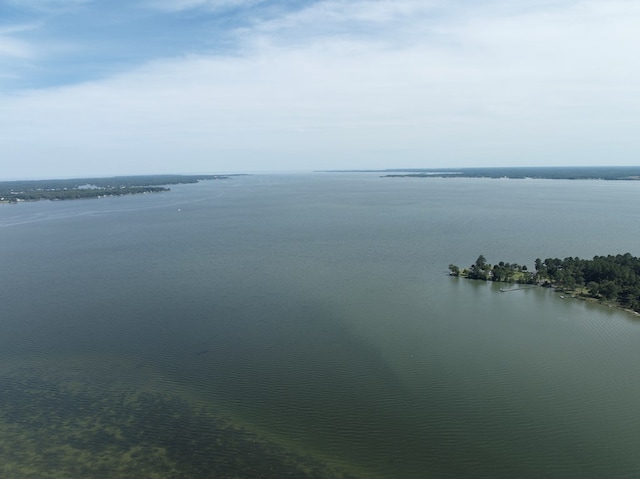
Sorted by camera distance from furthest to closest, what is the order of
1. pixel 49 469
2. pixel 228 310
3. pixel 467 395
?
pixel 228 310
pixel 467 395
pixel 49 469

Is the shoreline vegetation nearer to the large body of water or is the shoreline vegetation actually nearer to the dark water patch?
the large body of water

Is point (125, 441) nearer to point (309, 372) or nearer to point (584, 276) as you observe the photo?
point (309, 372)

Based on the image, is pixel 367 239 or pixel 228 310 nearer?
pixel 228 310

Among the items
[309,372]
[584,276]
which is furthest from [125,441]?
[584,276]

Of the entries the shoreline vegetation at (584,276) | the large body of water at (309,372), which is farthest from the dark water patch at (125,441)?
the shoreline vegetation at (584,276)

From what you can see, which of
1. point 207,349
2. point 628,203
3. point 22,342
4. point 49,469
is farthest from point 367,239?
point 628,203

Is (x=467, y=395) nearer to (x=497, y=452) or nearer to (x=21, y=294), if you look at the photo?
(x=497, y=452)
